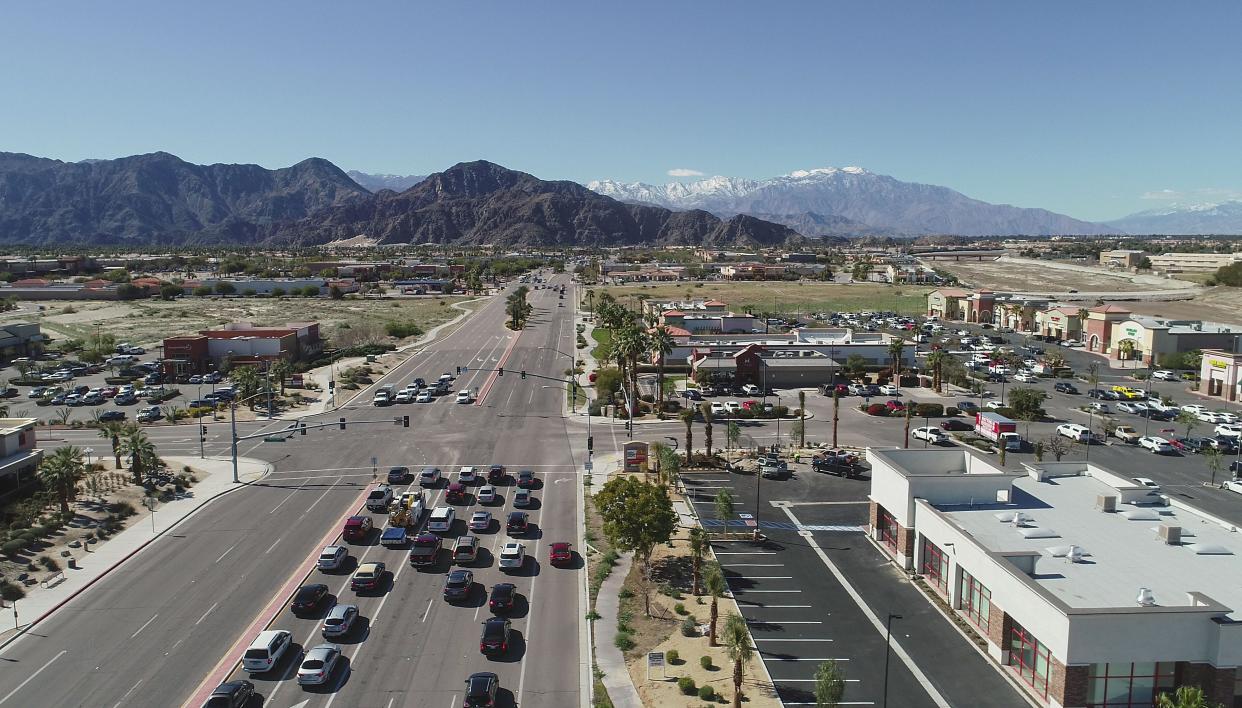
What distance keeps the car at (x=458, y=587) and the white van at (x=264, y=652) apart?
7.21 meters

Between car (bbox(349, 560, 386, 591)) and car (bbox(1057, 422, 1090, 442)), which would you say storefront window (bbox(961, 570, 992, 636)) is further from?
car (bbox(1057, 422, 1090, 442))

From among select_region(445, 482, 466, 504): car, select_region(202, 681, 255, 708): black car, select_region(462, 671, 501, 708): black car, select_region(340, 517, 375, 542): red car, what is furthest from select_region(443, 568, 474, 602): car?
select_region(445, 482, 466, 504): car

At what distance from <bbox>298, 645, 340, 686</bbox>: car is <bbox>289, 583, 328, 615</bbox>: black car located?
4.43m

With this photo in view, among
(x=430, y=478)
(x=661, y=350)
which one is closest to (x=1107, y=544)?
(x=430, y=478)

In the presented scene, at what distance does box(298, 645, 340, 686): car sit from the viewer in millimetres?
27141

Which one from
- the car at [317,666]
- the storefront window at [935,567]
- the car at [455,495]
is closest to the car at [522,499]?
the car at [455,495]

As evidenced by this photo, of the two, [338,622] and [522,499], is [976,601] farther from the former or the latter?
[338,622]

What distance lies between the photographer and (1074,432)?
6334cm

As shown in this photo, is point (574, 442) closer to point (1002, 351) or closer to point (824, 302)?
point (1002, 351)

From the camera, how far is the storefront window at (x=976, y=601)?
30806 millimetres

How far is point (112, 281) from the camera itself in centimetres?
19988

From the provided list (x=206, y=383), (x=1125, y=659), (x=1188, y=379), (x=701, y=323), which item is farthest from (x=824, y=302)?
(x=1125, y=659)

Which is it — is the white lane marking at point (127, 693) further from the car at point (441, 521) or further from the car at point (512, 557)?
the car at point (441, 521)

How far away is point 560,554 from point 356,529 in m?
11.3
